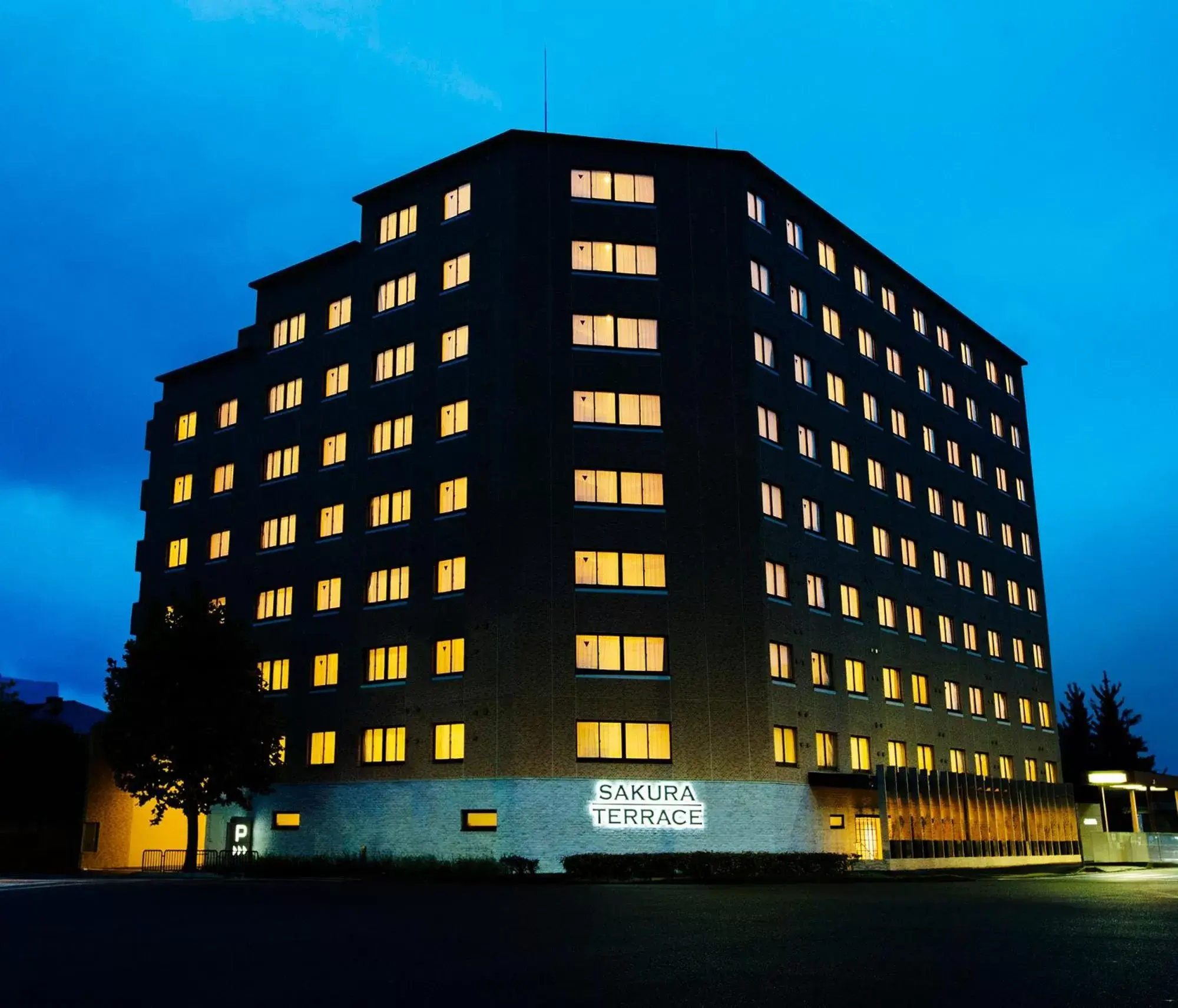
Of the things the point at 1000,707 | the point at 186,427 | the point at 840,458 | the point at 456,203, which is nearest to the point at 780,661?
the point at 840,458

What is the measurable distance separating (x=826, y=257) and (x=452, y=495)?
24.6 m

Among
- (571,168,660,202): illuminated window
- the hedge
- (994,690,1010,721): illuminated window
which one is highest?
(571,168,660,202): illuminated window

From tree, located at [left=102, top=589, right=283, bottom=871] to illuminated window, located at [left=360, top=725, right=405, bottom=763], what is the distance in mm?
3853

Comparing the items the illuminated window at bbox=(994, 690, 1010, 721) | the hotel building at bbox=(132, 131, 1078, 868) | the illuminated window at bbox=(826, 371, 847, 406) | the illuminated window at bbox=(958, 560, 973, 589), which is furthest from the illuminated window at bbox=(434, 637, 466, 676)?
the illuminated window at bbox=(994, 690, 1010, 721)

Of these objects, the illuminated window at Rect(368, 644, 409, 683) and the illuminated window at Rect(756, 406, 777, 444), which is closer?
the illuminated window at Rect(368, 644, 409, 683)

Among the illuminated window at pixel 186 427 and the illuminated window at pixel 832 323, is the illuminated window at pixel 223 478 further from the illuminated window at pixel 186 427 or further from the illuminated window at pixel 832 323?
the illuminated window at pixel 832 323

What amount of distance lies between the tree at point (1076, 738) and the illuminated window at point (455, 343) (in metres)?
76.0

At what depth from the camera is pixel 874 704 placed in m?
58.8

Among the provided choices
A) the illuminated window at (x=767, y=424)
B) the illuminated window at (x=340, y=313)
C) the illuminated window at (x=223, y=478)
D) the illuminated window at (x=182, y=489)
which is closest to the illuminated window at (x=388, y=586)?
the illuminated window at (x=223, y=478)

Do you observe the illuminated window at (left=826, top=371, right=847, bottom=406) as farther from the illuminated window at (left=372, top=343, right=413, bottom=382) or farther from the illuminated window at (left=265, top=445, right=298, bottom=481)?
the illuminated window at (left=265, top=445, right=298, bottom=481)

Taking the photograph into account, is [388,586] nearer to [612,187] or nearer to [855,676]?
[612,187]

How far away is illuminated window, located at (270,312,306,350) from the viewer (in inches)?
2436

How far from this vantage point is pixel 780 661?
52.7 meters

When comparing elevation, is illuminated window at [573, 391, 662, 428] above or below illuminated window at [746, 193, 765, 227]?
below
